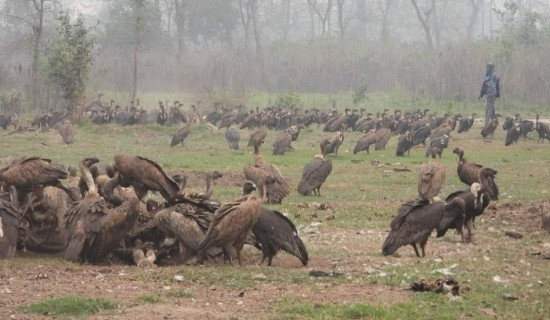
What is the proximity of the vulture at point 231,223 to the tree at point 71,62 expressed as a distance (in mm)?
25876

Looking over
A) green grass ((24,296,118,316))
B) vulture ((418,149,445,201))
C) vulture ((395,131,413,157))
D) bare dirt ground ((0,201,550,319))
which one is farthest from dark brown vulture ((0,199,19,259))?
vulture ((395,131,413,157))

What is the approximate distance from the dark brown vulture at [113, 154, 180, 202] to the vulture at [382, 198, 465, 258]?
9.25 feet

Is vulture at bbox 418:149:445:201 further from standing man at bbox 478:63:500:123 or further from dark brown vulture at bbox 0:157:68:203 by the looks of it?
standing man at bbox 478:63:500:123

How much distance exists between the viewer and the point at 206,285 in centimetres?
827

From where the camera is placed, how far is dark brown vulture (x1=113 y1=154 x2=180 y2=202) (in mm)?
10945

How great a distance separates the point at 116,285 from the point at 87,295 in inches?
20.4

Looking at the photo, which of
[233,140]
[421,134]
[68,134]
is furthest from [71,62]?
[421,134]

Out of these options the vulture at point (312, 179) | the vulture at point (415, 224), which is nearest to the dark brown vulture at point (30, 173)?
the vulture at point (415, 224)

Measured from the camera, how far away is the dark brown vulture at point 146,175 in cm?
1095

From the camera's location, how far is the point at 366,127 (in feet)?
105

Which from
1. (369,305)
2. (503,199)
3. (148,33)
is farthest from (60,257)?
(148,33)

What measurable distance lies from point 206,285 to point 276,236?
1.53 m

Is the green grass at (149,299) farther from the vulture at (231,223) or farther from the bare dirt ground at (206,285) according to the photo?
the vulture at (231,223)

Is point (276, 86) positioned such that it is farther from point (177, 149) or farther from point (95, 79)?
point (177, 149)
